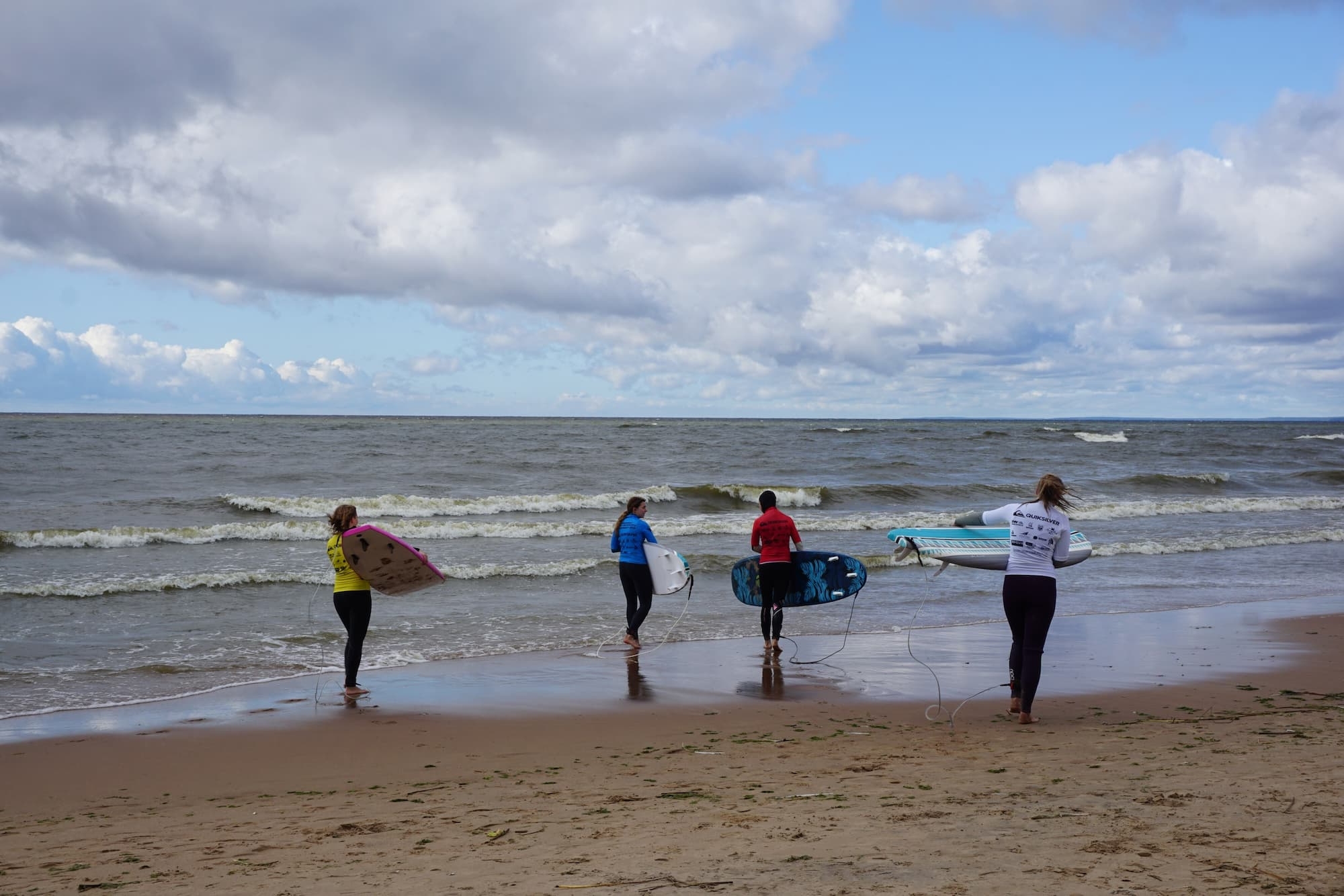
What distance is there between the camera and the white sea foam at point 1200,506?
2511 cm

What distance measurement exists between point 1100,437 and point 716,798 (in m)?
70.5

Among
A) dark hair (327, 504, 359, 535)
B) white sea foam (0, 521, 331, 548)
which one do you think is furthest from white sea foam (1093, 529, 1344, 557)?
white sea foam (0, 521, 331, 548)

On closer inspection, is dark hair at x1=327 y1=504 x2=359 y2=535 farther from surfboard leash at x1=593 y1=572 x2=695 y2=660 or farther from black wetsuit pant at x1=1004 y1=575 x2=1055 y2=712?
black wetsuit pant at x1=1004 y1=575 x2=1055 y2=712

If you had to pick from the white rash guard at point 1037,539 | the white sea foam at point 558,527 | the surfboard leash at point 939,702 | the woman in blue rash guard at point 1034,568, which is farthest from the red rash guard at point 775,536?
the white sea foam at point 558,527

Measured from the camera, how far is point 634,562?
10.5m

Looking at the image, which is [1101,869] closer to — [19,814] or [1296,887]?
[1296,887]

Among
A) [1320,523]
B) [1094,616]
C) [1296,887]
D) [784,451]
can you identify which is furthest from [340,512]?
[784,451]

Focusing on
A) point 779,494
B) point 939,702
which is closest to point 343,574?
point 939,702

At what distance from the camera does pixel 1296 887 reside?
322 cm

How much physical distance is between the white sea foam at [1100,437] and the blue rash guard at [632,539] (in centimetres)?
6080

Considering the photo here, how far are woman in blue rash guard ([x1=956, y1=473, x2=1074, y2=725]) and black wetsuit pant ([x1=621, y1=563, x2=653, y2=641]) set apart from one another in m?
4.38

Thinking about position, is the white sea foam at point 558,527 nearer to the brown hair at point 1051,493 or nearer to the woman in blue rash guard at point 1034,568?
the woman in blue rash guard at point 1034,568

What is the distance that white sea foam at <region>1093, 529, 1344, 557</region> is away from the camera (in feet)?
61.7

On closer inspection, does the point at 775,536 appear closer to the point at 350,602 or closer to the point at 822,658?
the point at 822,658
